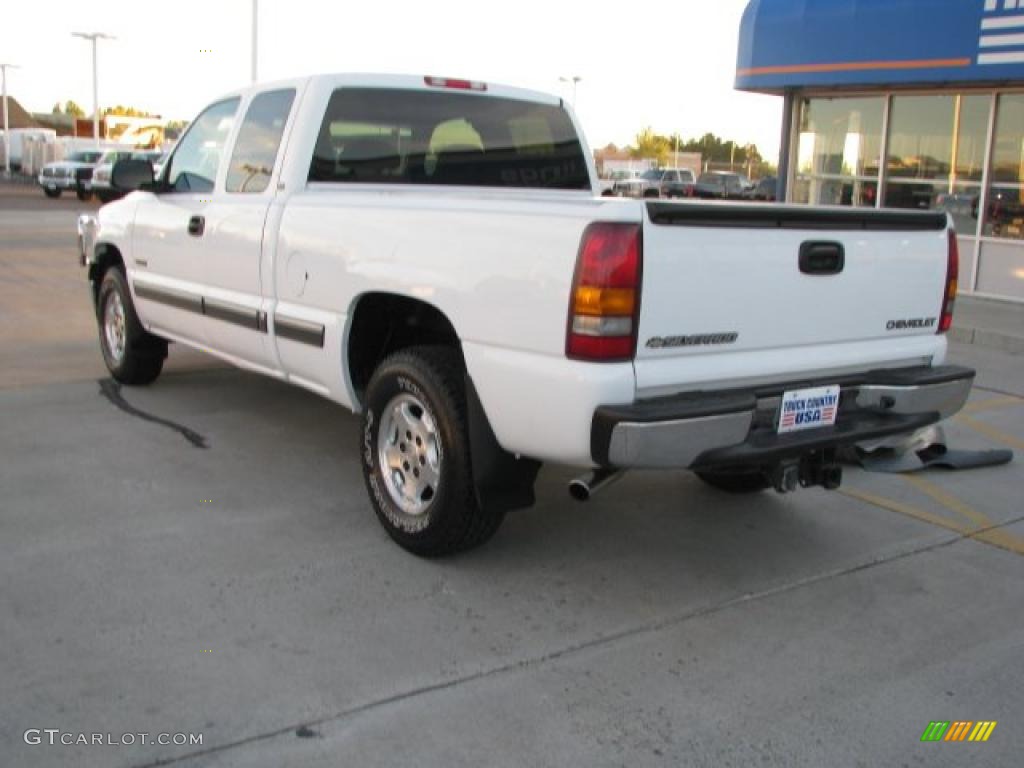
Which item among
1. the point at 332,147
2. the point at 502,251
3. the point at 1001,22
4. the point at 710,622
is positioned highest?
the point at 1001,22

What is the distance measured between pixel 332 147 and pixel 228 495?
1831mm

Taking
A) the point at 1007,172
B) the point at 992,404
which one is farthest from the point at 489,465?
the point at 1007,172

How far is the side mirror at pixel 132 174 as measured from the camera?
254 inches

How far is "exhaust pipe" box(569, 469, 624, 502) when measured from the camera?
→ 12.7 ft

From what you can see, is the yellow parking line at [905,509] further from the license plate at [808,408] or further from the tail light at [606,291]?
the tail light at [606,291]

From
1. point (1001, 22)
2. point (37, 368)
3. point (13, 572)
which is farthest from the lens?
point (1001, 22)

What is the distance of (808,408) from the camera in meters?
4.05

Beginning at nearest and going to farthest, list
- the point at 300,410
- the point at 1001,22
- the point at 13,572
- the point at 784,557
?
the point at 13,572, the point at 784,557, the point at 300,410, the point at 1001,22

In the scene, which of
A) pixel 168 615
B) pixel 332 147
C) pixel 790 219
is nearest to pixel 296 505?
pixel 168 615

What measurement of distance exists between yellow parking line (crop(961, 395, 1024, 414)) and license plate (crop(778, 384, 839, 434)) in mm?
4071

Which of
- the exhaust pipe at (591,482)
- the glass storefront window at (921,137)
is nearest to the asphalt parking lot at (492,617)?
the exhaust pipe at (591,482)

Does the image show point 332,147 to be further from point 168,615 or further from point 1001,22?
point 1001,22

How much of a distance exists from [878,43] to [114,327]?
10.0 m

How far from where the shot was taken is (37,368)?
314 inches
